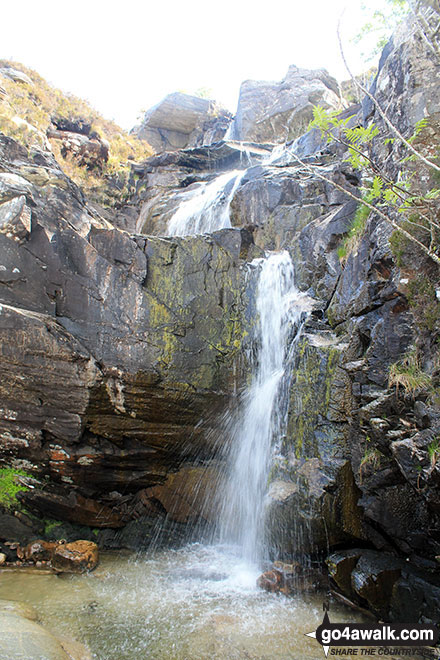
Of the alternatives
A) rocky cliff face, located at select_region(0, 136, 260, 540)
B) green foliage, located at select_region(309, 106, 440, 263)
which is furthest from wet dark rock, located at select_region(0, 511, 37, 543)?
green foliage, located at select_region(309, 106, 440, 263)

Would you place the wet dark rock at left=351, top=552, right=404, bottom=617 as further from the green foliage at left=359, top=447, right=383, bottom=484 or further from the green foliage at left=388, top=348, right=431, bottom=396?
the green foliage at left=388, top=348, right=431, bottom=396

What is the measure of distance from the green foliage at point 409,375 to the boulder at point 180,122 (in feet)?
82.3

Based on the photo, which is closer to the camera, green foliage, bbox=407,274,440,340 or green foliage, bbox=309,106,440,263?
green foliage, bbox=309,106,440,263

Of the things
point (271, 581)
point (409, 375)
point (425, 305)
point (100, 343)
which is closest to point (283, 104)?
point (100, 343)

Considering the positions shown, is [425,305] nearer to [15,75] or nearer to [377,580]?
[377,580]

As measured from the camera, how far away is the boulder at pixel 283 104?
21.5 meters

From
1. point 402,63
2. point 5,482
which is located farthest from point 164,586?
point 402,63

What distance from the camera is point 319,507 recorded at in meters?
5.77

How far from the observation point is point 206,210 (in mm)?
13164

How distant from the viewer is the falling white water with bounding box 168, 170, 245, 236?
12.6 m

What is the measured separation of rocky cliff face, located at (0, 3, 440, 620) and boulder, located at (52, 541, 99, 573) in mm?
1274

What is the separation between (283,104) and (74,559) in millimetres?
23972

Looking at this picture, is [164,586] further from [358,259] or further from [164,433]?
[358,259]

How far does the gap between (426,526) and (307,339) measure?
134 inches
